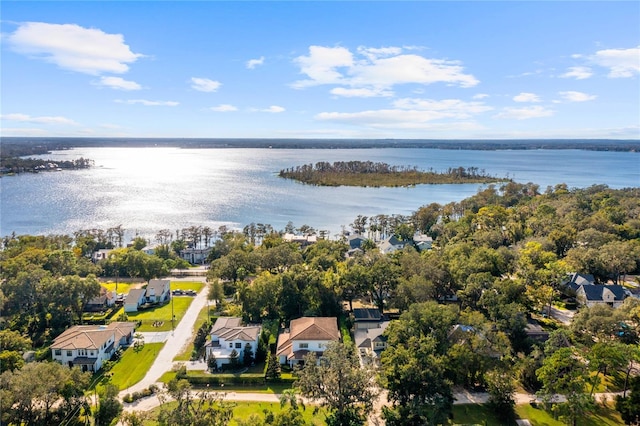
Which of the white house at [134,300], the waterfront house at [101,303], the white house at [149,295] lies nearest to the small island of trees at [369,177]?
the white house at [149,295]

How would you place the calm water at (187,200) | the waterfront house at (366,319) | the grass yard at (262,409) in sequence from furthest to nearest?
1. the calm water at (187,200)
2. the waterfront house at (366,319)
3. the grass yard at (262,409)

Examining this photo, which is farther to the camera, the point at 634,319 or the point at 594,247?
the point at 594,247

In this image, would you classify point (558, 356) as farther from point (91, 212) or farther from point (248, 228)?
point (91, 212)

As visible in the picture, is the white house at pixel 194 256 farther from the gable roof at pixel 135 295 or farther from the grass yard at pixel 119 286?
the gable roof at pixel 135 295

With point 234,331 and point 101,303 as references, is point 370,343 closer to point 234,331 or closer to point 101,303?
point 234,331

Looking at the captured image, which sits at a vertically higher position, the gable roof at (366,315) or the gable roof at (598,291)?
the gable roof at (598,291)

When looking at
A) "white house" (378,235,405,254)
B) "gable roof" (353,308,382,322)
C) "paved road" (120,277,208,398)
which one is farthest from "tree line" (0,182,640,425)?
"white house" (378,235,405,254)

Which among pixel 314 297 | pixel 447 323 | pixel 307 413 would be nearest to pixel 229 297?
pixel 314 297

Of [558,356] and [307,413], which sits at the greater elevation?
[558,356]
